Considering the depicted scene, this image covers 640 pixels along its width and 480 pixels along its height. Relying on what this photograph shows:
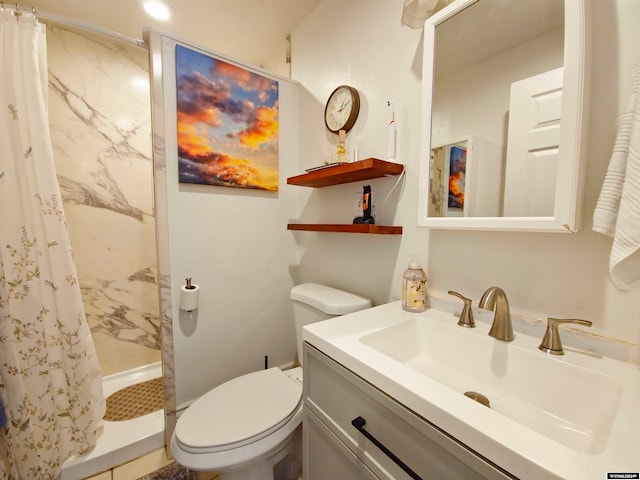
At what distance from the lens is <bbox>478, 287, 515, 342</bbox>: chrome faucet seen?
735 mm

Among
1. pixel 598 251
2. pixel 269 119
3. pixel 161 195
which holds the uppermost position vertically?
pixel 269 119

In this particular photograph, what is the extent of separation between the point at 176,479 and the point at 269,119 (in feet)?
6.13

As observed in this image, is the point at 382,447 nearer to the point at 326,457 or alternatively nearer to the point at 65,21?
the point at 326,457

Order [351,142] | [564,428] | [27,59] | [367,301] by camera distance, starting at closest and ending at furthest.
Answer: [564,428], [27,59], [367,301], [351,142]

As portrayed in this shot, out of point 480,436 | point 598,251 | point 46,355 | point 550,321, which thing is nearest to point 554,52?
point 598,251

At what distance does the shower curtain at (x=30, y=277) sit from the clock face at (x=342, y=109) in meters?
1.25

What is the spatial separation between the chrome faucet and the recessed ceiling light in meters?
2.09

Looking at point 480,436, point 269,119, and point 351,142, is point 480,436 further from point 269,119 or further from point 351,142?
point 269,119

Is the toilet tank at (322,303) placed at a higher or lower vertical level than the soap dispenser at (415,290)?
lower

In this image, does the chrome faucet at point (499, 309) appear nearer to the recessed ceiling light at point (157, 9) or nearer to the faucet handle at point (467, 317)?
the faucet handle at point (467, 317)

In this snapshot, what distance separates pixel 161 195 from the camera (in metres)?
1.27

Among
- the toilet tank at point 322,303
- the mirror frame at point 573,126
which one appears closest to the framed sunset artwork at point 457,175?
the mirror frame at point 573,126

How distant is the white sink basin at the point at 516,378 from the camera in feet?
1.86

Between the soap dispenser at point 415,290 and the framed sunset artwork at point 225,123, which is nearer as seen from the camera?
the soap dispenser at point 415,290
